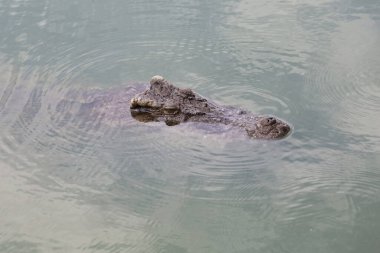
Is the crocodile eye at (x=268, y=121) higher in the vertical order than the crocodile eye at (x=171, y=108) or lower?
higher

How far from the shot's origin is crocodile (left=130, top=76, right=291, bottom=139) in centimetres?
585

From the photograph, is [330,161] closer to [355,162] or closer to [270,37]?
[355,162]

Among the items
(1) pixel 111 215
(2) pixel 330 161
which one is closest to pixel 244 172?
(2) pixel 330 161

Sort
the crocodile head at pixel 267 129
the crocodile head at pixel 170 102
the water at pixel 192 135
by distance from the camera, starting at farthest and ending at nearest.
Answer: the crocodile head at pixel 170 102 < the crocodile head at pixel 267 129 < the water at pixel 192 135

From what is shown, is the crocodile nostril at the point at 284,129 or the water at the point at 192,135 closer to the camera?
the water at the point at 192,135

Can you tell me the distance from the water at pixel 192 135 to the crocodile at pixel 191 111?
131 millimetres

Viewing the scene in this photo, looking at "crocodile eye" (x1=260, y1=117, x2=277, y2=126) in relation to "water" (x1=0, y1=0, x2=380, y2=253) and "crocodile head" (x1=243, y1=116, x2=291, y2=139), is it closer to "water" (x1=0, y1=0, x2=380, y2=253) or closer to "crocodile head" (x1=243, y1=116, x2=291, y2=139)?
"crocodile head" (x1=243, y1=116, x2=291, y2=139)

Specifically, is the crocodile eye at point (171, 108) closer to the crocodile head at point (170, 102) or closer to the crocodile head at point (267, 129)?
the crocodile head at point (170, 102)

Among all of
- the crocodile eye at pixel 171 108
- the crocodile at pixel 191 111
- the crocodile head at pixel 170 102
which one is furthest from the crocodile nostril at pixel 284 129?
the crocodile eye at pixel 171 108

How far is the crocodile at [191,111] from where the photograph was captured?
5848 mm

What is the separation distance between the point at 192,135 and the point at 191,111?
0.87 feet

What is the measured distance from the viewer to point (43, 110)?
6.69 meters

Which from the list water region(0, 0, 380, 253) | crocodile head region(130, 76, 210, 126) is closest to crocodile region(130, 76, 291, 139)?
crocodile head region(130, 76, 210, 126)

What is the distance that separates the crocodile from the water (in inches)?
5.2
